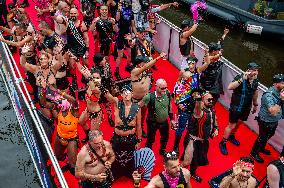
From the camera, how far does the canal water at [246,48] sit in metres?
15.0

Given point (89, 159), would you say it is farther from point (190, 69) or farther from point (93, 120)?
point (190, 69)

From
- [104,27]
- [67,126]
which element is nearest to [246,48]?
[104,27]

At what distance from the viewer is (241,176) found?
15.6 ft

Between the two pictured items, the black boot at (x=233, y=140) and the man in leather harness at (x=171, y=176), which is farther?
the black boot at (x=233, y=140)

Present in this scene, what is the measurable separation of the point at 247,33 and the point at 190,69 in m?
12.0

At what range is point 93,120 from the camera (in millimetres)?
6418

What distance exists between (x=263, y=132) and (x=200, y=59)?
308 cm

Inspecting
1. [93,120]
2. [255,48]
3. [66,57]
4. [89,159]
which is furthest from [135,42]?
[255,48]

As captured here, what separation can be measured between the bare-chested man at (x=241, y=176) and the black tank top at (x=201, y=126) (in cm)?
111

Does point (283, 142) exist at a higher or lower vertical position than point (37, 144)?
lower

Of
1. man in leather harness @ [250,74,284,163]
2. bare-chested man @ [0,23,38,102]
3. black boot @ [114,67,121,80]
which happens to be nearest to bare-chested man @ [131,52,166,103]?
man in leather harness @ [250,74,284,163]

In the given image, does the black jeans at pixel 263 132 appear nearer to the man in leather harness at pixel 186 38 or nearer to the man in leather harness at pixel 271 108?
the man in leather harness at pixel 271 108

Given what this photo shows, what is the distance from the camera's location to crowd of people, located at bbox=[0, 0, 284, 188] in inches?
203

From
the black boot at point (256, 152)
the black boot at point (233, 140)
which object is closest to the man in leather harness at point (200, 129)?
the black boot at point (256, 152)
